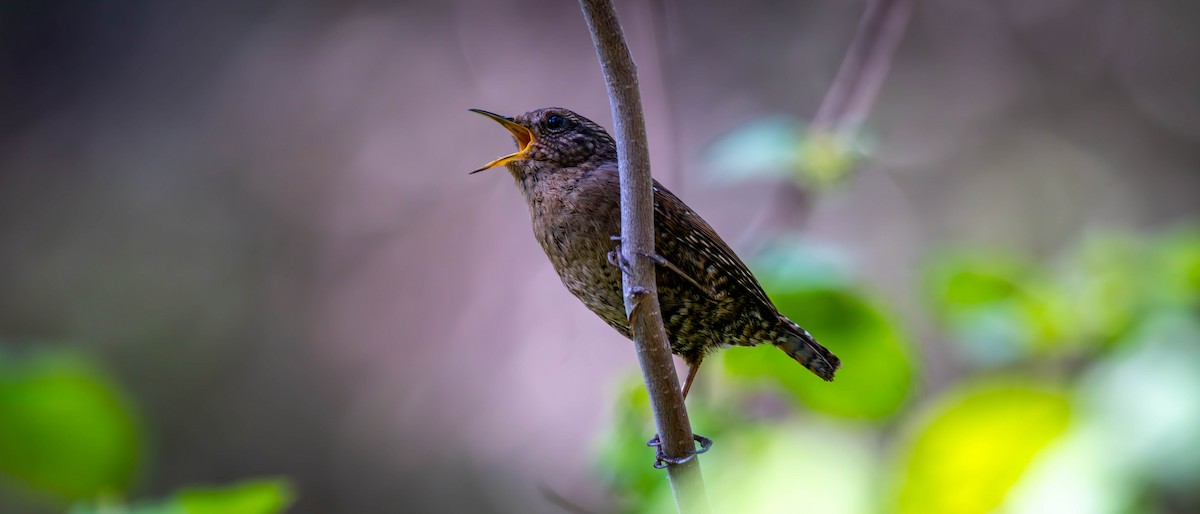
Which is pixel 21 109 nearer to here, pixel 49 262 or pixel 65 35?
pixel 65 35

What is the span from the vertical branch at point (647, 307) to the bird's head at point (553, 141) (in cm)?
62

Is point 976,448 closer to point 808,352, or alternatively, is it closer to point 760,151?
point 808,352

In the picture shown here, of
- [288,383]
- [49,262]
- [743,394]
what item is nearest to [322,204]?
[288,383]

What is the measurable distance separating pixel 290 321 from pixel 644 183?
4296 millimetres

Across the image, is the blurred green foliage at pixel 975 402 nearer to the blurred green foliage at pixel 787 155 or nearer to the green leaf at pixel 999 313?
the green leaf at pixel 999 313

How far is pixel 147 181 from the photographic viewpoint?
541 cm

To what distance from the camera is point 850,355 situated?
1992 mm

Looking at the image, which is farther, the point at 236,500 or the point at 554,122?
the point at 554,122

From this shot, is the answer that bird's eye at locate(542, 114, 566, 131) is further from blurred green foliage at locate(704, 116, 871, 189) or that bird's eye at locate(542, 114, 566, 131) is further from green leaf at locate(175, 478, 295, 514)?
green leaf at locate(175, 478, 295, 514)

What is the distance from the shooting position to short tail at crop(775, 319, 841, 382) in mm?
2064

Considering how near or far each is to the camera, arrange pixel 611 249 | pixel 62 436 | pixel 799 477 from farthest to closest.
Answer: pixel 611 249 < pixel 62 436 < pixel 799 477

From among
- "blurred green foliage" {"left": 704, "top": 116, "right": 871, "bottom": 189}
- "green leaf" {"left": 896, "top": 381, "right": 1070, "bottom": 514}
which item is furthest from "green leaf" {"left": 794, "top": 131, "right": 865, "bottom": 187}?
"green leaf" {"left": 896, "top": 381, "right": 1070, "bottom": 514}

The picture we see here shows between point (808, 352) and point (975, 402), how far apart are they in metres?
0.78

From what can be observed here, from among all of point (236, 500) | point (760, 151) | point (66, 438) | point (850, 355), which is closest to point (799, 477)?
point (850, 355)
